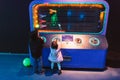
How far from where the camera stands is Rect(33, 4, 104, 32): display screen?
17.3 ft

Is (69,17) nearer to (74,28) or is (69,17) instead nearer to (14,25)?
(74,28)

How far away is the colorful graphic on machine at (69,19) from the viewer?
5.34 meters

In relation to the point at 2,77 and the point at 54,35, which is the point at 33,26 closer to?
the point at 54,35

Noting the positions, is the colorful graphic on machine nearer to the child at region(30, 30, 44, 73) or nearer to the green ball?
the child at region(30, 30, 44, 73)

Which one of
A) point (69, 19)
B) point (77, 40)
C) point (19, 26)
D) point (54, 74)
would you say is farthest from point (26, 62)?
point (69, 19)

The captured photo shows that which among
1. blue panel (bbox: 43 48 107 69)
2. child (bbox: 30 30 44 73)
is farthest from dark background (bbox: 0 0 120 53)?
child (bbox: 30 30 44 73)

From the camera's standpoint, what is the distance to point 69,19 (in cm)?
547

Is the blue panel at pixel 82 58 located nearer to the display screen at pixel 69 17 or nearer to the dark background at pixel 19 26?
the display screen at pixel 69 17

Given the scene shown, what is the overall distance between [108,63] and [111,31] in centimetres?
89

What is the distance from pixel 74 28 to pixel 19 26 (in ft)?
5.31

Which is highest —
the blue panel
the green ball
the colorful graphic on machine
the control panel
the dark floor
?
the colorful graphic on machine

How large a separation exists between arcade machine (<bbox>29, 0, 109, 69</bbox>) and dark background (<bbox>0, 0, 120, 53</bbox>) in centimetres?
63

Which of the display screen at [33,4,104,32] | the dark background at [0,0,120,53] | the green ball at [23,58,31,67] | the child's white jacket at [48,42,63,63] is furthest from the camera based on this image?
the dark background at [0,0,120,53]

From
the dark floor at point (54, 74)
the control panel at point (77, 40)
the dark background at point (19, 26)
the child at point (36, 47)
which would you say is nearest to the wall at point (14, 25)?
the dark background at point (19, 26)
